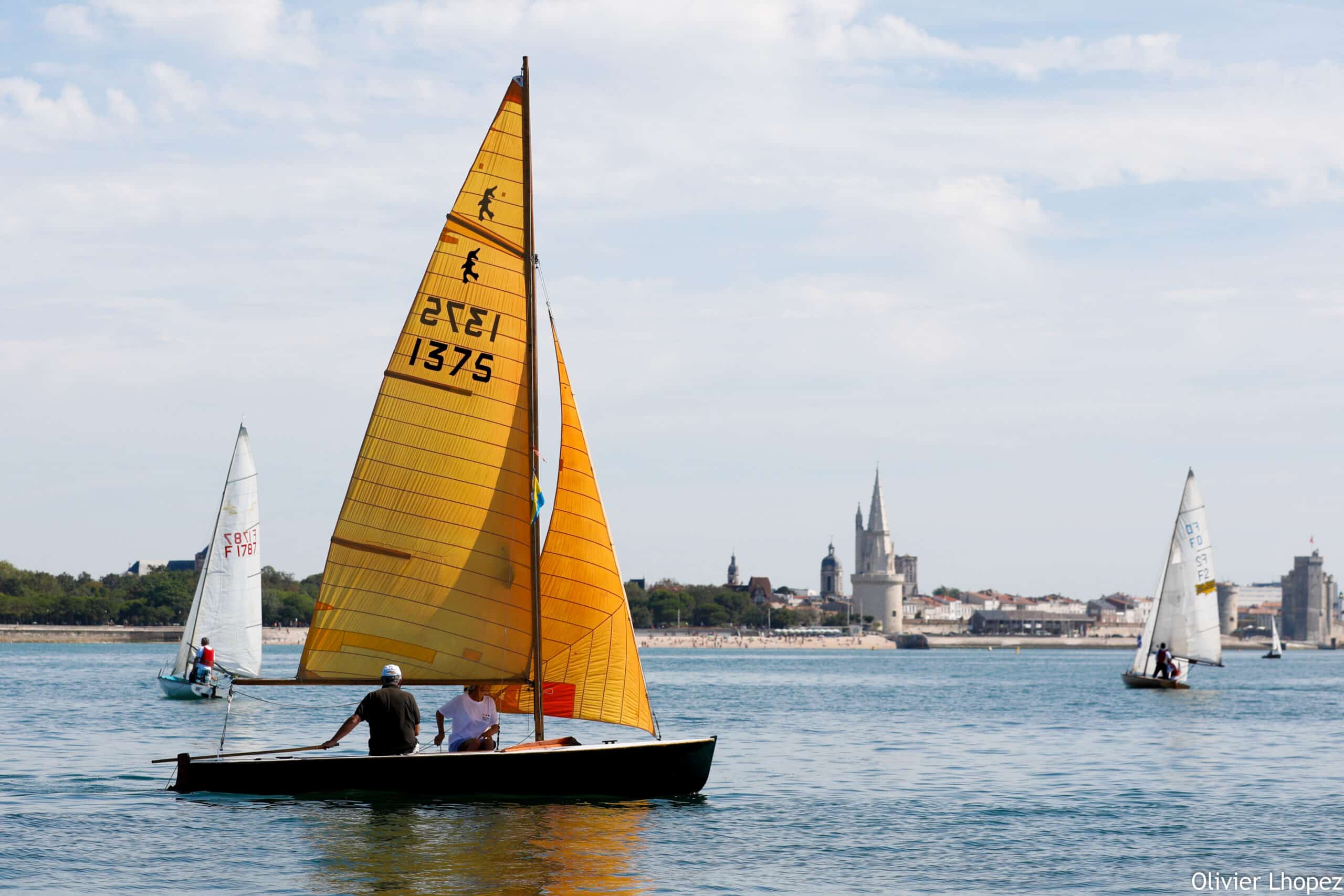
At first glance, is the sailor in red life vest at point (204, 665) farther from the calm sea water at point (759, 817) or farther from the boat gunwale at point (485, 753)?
the boat gunwale at point (485, 753)

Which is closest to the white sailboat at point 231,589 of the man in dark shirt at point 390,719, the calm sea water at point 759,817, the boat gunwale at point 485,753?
the calm sea water at point 759,817

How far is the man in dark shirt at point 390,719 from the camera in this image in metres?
21.2

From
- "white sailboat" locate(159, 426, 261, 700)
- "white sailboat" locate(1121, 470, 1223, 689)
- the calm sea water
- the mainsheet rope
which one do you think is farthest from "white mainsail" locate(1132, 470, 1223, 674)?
"white sailboat" locate(159, 426, 261, 700)

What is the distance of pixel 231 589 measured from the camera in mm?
52656

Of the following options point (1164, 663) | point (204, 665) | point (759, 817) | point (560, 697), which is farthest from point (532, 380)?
point (1164, 663)

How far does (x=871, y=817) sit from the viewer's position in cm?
2388

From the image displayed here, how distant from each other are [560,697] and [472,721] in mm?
1250

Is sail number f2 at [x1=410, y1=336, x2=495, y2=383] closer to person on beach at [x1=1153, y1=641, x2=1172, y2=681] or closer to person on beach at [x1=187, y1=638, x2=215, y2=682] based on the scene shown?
person on beach at [x1=187, y1=638, x2=215, y2=682]

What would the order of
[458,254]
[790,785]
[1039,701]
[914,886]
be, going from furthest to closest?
[1039,701] → [790,785] → [458,254] → [914,886]

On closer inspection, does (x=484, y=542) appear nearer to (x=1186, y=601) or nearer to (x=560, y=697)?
(x=560, y=697)

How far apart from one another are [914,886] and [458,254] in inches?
397

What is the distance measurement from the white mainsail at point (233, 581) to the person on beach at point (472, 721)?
31.6 metres

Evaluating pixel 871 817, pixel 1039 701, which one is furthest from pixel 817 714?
pixel 871 817

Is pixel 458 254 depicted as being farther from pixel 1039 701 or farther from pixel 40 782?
pixel 1039 701
